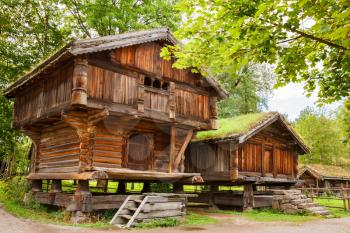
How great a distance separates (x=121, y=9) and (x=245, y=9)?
2105 centimetres

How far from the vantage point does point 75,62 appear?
13094 millimetres

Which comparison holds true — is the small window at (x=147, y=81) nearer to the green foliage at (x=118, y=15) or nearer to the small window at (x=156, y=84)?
the small window at (x=156, y=84)

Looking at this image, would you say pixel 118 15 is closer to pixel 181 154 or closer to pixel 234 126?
pixel 234 126

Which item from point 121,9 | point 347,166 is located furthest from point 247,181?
point 347,166

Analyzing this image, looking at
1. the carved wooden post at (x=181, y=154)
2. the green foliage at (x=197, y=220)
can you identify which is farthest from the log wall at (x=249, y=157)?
the green foliage at (x=197, y=220)

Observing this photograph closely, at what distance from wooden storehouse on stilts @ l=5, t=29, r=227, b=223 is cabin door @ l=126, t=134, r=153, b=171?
0.05m

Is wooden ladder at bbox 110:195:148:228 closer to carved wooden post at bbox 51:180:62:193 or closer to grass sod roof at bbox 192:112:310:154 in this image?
carved wooden post at bbox 51:180:62:193

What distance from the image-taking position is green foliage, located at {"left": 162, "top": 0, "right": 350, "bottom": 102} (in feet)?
21.4

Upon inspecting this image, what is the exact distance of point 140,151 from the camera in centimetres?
1641

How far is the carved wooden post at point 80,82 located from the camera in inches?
498

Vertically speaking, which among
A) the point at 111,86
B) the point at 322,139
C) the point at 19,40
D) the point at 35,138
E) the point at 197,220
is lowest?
the point at 197,220

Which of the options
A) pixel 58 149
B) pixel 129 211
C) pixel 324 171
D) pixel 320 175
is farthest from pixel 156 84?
A: pixel 324 171

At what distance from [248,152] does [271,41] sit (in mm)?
14031

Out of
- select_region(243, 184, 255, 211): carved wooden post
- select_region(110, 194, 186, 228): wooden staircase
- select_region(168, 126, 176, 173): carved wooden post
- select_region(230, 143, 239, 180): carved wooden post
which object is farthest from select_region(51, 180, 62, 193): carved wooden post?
select_region(243, 184, 255, 211): carved wooden post
